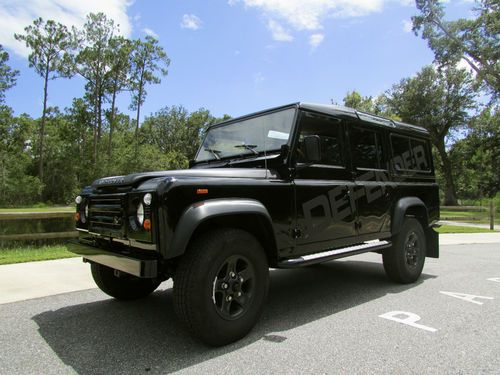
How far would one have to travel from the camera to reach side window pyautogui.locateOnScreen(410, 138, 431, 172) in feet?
19.1

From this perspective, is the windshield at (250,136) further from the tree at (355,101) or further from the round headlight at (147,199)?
→ the tree at (355,101)

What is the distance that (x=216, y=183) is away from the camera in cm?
318

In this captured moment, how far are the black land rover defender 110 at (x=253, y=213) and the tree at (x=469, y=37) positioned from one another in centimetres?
2660

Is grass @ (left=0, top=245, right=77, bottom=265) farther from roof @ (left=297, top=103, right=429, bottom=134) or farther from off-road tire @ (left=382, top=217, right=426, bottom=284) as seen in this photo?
off-road tire @ (left=382, top=217, right=426, bottom=284)

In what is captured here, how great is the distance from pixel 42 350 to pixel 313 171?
2.99 m

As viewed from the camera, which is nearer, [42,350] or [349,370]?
A: [349,370]

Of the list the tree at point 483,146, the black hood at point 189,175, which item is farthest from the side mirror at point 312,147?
the tree at point 483,146

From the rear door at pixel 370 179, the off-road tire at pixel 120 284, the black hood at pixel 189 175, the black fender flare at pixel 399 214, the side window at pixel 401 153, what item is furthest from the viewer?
the side window at pixel 401 153

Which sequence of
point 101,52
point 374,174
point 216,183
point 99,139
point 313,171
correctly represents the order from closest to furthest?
1. point 216,183
2. point 313,171
3. point 374,174
4. point 101,52
5. point 99,139

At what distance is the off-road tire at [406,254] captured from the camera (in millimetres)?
5152

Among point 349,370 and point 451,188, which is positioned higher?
point 451,188

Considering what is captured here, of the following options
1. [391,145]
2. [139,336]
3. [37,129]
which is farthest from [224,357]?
[37,129]

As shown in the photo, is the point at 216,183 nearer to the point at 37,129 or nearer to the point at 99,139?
the point at 99,139

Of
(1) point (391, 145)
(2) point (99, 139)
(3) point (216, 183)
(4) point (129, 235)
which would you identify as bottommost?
(4) point (129, 235)
